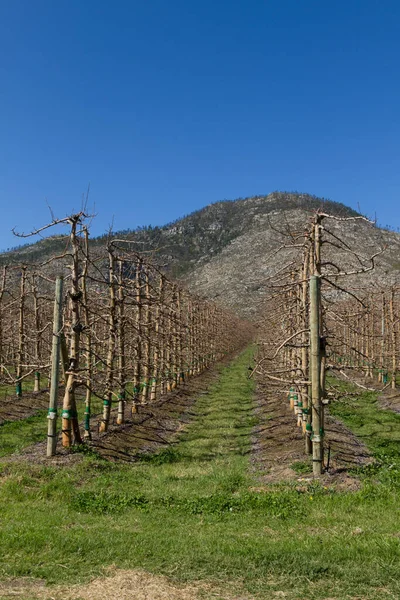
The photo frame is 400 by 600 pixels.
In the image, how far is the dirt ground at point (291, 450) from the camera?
11.5 meters

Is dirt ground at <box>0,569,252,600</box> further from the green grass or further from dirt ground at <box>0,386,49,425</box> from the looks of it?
dirt ground at <box>0,386,49,425</box>

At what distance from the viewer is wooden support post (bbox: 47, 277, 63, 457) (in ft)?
41.9

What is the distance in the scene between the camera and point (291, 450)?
47.8ft

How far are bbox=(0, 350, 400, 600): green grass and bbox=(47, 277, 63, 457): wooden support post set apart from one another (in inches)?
38.8

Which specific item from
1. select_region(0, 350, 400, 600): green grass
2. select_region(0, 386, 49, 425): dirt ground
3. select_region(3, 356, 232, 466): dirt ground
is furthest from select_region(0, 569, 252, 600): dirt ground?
select_region(0, 386, 49, 425): dirt ground

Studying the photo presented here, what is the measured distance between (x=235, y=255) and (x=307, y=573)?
149469mm

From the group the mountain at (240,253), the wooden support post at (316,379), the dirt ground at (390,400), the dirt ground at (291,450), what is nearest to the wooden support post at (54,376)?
the dirt ground at (291,450)

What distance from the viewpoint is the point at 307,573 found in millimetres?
6281

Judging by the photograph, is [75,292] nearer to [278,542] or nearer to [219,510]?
[219,510]

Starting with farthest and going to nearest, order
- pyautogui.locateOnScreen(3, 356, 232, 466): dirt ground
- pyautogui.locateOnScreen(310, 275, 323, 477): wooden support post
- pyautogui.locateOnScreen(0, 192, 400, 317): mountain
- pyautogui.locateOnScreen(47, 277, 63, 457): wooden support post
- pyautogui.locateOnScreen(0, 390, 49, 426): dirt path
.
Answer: pyautogui.locateOnScreen(0, 192, 400, 317): mountain
pyautogui.locateOnScreen(0, 390, 49, 426): dirt path
pyautogui.locateOnScreen(3, 356, 232, 466): dirt ground
pyautogui.locateOnScreen(47, 277, 63, 457): wooden support post
pyautogui.locateOnScreen(310, 275, 323, 477): wooden support post

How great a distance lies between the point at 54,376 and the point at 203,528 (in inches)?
268

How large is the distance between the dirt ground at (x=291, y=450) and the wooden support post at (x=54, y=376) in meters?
5.39

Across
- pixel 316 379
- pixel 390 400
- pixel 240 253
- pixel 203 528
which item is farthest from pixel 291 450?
pixel 240 253

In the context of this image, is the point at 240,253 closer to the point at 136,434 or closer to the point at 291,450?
the point at 136,434
